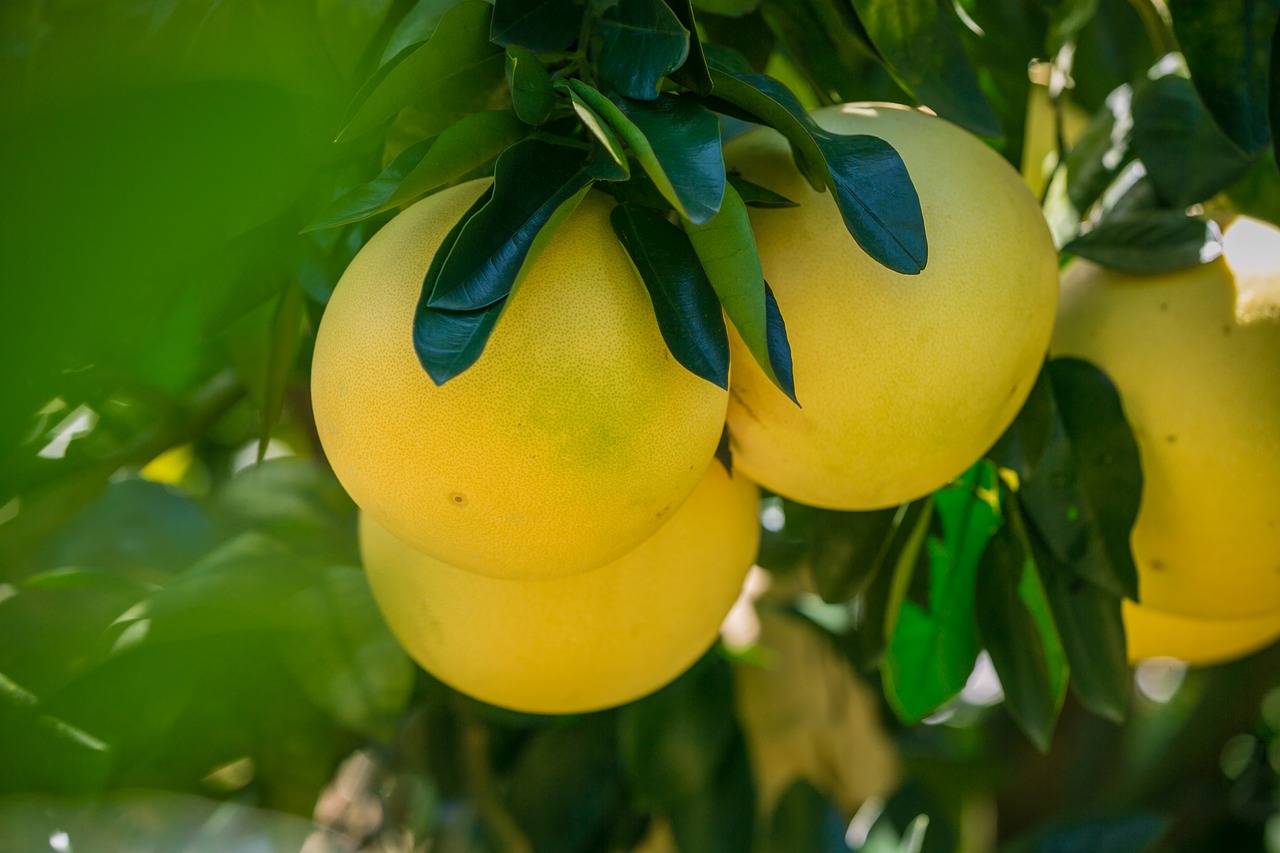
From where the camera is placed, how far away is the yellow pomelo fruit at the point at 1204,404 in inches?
32.6

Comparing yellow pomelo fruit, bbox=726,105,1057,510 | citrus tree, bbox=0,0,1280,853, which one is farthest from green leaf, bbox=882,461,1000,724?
yellow pomelo fruit, bbox=726,105,1057,510

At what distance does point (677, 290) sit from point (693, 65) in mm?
120

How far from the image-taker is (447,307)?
0.50 m

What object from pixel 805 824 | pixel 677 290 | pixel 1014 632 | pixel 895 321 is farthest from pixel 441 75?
pixel 805 824

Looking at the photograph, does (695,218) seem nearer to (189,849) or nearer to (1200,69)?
(1200,69)

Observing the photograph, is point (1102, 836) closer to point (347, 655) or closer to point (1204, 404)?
point (1204, 404)

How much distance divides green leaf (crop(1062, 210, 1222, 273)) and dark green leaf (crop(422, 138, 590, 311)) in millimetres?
488

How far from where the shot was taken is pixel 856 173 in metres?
0.60

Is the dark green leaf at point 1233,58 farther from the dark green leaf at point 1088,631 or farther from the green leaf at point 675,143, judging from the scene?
the green leaf at point 675,143

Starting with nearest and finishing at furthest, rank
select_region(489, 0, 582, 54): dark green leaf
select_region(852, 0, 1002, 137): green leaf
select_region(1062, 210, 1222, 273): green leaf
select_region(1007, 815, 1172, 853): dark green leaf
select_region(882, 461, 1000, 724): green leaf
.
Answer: select_region(489, 0, 582, 54): dark green leaf → select_region(852, 0, 1002, 137): green leaf → select_region(1062, 210, 1222, 273): green leaf → select_region(882, 461, 1000, 724): green leaf → select_region(1007, 815, 1172, 853): dark green leaf

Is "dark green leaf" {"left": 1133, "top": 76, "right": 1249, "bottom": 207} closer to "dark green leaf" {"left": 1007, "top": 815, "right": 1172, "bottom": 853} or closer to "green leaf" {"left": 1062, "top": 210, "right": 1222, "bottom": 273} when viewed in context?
"green leaf" {"left": 1062, "top": 210, "right": 1222, "bottom": 273}

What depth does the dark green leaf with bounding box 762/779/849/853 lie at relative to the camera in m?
1.24

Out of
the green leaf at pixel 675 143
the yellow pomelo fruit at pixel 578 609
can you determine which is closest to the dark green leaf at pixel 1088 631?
the yellow pomelo fruit at pixel 578 609

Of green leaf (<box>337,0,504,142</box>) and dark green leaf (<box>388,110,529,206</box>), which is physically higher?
green leaf (<box>337,0,504,142</box>)
